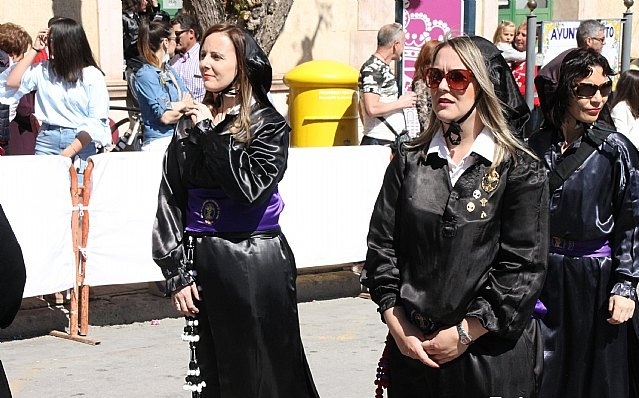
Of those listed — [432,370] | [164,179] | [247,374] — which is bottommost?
[247,374]

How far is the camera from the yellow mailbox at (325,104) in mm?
11055

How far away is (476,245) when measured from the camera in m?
3.83

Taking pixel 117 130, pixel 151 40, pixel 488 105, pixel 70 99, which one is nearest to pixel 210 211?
pixel 488 105

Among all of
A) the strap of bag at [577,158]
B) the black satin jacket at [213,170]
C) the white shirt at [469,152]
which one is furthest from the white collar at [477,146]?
the strap of bag at [577,158]

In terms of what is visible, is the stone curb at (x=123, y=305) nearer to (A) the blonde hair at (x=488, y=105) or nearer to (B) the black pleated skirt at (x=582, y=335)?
(B) the black pleated skirt at (x=582, y=335)

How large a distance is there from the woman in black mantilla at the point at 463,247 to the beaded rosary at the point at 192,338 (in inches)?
48.5

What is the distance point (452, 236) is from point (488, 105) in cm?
46

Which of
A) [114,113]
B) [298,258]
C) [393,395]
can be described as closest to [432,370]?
[393,395]

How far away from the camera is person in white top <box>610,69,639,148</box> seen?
9.12 meters

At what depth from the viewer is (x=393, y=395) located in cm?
404

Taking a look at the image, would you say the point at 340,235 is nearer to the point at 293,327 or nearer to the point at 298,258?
the point at 298,258

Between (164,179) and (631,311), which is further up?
(164,179)

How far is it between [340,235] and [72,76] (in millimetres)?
2201

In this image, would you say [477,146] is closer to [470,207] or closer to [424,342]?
[470,207]
